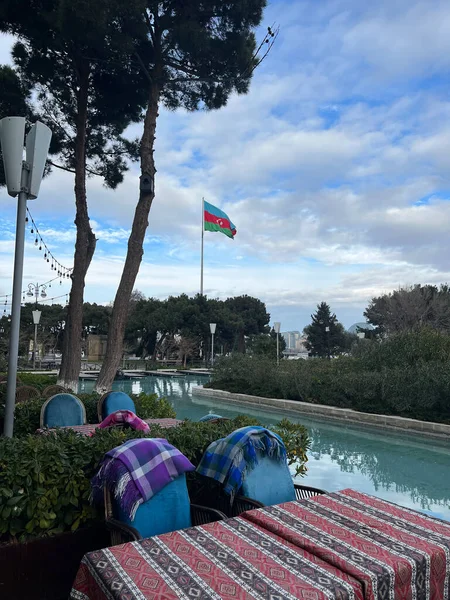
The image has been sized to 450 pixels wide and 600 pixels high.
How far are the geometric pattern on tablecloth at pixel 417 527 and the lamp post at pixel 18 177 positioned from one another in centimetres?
234

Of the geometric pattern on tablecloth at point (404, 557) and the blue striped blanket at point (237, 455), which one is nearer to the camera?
the geometric pattern on tablecloth at point (404, 557)

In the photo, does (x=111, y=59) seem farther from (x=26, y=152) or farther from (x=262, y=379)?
(x=262, y=379)

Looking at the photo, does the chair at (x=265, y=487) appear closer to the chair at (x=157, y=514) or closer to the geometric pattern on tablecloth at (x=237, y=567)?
the chair at (x=157, y=514)

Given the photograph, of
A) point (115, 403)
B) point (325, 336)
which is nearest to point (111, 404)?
point (115, 403)

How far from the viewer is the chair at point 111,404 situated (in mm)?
5367

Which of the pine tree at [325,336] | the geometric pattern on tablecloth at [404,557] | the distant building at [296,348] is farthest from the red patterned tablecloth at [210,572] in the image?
the pine tree at [325,336]

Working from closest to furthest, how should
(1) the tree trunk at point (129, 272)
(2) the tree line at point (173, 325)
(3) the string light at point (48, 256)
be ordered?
(1) the tree trunk at point (129, 272) < (3) the string light at point (48, 256) < (2) the tree line at point (173, 325)

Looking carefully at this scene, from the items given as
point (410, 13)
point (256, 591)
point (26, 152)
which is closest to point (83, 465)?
point (256, 591)

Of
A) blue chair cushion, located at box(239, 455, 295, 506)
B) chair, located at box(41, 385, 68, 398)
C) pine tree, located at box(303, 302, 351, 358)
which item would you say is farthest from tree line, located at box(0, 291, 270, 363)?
blue chair cushion, located at box(239, 455, 295, 506)

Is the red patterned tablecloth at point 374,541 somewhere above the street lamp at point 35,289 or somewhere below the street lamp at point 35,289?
below

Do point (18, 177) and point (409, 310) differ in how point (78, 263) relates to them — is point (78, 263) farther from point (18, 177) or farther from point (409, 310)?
point (409, 310)

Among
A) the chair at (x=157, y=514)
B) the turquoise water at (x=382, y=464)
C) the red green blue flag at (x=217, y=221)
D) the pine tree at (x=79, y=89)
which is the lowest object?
the turquoise water at (x=382, y=464)

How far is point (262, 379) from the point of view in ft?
45.1

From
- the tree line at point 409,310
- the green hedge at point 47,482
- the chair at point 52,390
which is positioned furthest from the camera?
the tree line at point 409,310
